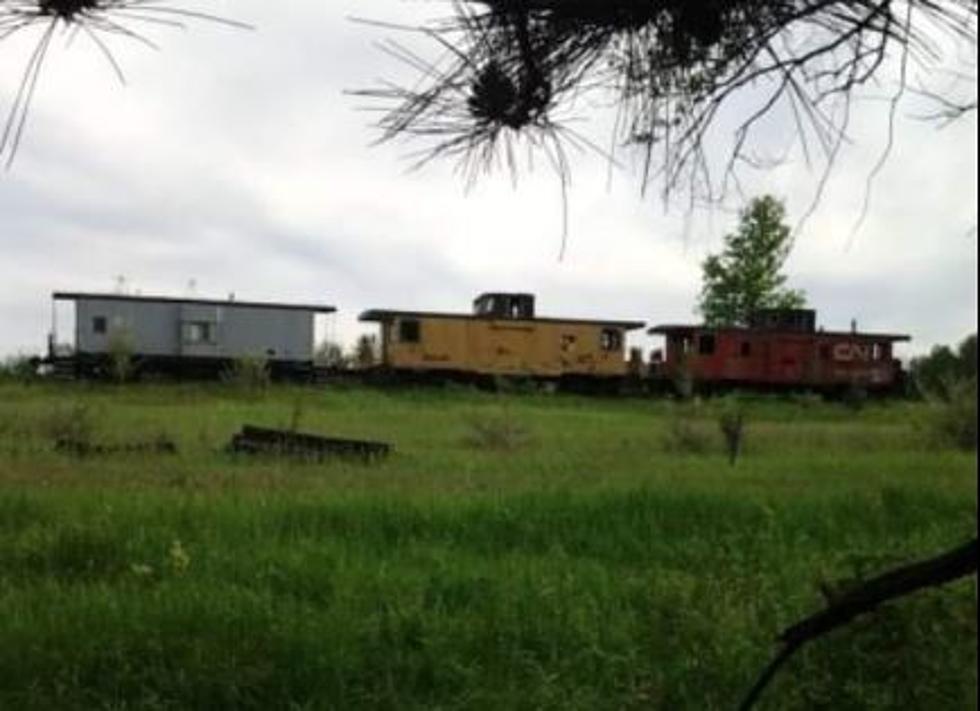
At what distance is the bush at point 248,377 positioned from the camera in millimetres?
41188

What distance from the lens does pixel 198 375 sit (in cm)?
4816

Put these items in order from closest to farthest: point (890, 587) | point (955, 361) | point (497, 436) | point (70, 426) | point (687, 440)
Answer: point (955, 361) < point (890, 587) < point (70, 426) < point (687, 440) < point (497, 436)

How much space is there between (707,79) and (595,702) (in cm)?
327

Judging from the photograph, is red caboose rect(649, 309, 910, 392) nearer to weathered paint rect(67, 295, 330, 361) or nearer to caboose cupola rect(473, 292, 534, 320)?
caboose cupola rect(473, 292, 534, 320)

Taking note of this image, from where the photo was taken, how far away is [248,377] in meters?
41.4

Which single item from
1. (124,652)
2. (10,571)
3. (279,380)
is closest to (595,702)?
(124,652)

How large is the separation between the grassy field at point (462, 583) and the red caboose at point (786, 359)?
3206cm

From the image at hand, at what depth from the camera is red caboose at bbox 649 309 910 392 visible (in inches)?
1997

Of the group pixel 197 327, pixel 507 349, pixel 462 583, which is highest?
pixel 197 327

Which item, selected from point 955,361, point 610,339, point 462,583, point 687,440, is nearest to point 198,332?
point 610,339

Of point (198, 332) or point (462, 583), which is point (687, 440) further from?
point (198, 332)

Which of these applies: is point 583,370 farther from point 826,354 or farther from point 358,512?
point 358,512

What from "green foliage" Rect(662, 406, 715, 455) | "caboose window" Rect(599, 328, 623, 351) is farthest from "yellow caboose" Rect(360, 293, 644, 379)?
"green foliage" Rect(662, 406, 715, 455)

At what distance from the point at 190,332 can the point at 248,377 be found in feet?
28.3
